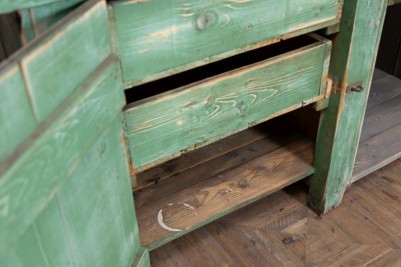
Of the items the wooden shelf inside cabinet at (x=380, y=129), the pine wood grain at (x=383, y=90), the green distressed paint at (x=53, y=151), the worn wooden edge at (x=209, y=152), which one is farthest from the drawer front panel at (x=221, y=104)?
the pine wood grain at (x=383, y=90)

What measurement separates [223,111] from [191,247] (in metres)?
0.53

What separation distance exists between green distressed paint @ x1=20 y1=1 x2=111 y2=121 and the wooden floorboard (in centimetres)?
57

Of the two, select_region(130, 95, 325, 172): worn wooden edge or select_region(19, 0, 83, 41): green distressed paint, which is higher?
select_region(19, 0, 83, 41): green distressed paint

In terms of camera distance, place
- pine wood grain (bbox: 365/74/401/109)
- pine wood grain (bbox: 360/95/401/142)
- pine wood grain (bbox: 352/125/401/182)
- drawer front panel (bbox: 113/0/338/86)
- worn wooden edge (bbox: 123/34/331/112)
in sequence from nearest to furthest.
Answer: drawer front panel (bbox: 113/0/338/86)
worn wooden edge (bbox: 123/34/331/112)
pine wood grain (bbox: 352/125/401/182)
pine wood grain (bbox: 360/95/401/142)
pine wood grain (bbox: 365/74/401/109)

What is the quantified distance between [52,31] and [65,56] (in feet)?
0.13

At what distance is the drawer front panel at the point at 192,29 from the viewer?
0.78m

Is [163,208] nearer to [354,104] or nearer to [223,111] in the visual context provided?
[223,111]

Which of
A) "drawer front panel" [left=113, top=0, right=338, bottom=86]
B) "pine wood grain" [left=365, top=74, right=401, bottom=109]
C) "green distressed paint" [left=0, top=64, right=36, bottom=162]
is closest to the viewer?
"green distressed paint" [left=0, top=64, right=36, bottom=162]

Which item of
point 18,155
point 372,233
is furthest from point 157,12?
point 372,233

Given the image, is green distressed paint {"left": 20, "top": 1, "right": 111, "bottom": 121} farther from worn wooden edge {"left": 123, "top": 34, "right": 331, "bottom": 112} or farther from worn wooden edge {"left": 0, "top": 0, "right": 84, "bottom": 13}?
worn wooden edge {"left": 123, "top": 34, "right": 331, "bottom": 112}

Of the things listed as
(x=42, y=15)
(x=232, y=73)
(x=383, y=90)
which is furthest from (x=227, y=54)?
(x=383, y=90)

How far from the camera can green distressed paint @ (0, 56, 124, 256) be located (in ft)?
1.77

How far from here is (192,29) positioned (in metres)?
0.85

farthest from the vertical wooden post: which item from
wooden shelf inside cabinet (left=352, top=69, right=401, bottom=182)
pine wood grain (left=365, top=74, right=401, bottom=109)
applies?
pine wood grain (left=365, top=74, right=401, bottom=109)
